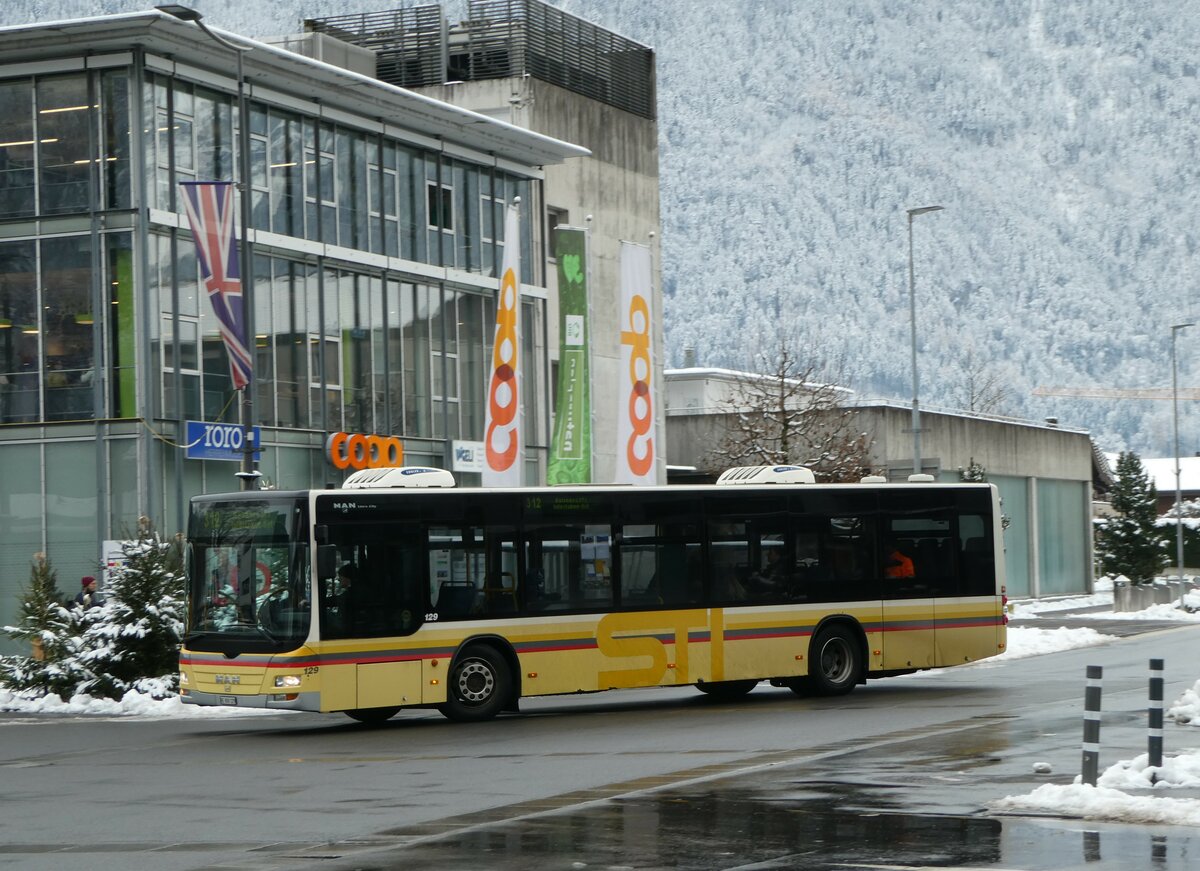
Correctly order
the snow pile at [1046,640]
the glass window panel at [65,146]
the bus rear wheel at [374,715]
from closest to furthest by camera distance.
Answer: the bus rear wheel at [374,715]
the glass window panel at [65,146]
the snow pile at [1046,640]

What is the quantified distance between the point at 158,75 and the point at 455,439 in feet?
39.8

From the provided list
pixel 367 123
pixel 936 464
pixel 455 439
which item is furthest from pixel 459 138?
pixel 936 464

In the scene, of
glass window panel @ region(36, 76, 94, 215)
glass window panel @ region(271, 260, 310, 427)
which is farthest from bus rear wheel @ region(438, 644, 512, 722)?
glass window panel @ region(271, 260, 310, 427)

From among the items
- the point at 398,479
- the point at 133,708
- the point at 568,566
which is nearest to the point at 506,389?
the point at 133,708

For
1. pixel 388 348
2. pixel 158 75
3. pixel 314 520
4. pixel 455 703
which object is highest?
pixel 158 75

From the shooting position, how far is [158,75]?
3659 centimetres

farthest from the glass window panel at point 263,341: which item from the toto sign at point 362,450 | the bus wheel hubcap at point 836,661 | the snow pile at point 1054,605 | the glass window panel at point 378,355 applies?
the snow pile at point 1054,605

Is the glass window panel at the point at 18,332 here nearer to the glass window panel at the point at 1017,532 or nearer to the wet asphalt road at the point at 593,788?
the wet asphalt road at the point at 593,788

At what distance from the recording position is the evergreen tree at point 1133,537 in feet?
190

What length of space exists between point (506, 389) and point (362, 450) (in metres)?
3.88

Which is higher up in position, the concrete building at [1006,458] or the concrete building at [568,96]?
the concrete building at [568,96]

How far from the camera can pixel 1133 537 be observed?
58.0m

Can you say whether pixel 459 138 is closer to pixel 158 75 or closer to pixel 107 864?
pixel 158 75

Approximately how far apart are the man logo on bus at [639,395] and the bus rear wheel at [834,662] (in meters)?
16.1
